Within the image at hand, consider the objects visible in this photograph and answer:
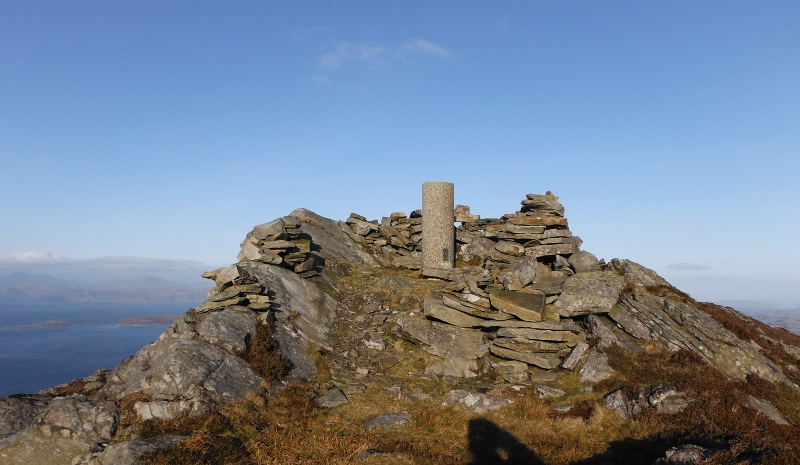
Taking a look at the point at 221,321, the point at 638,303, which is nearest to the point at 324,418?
the point at 221,321

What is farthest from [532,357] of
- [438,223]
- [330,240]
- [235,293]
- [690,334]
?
[330,240]

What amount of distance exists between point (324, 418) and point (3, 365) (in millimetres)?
141951

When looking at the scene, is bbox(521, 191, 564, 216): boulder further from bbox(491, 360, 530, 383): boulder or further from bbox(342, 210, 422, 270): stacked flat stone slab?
bbox(491, 360, 530, 383): boulder

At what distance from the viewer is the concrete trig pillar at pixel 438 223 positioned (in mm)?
26453

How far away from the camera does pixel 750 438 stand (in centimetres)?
1045

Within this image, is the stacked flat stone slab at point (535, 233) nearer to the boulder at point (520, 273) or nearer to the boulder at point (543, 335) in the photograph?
the boulder at point (520, 273)

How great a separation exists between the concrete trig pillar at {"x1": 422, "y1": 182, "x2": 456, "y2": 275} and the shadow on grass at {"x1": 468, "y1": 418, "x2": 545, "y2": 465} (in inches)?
534

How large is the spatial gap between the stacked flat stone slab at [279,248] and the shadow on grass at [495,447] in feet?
40.6

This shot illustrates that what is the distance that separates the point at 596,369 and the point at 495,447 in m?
6.53

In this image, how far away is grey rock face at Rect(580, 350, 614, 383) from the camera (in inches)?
647

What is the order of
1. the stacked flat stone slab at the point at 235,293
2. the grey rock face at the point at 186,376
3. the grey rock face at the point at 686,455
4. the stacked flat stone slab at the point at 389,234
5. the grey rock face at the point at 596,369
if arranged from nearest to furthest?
the grey rock face at the point at 686,455 → the grey rock face at the point at 186,376 → the grey rock face at the point at 596,369 → the stacked flat stone slab at the point at 235,293 → the stacked flat stone slab at the point at 389,234

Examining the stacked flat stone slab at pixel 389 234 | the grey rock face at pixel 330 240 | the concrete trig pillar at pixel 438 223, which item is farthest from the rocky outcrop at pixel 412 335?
the stacked flat stone slab at pixel 389 234

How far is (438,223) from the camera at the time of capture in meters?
26.5

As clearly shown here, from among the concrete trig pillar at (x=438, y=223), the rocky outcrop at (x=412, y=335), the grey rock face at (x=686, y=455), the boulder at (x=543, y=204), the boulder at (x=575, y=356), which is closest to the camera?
the grey rock face at (x=686, y=455)
